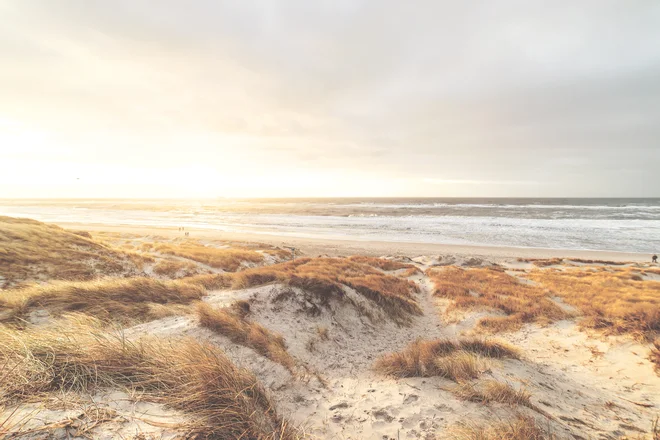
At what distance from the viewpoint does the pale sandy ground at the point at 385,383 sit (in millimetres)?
3545

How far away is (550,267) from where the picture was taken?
22125 millimetres

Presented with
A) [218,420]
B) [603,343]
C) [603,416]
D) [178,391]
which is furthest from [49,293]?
[603,343]

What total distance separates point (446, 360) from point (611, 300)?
11.6m

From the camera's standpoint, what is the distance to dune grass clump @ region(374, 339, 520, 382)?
4.80 meters

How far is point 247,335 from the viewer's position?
5543 millimetres

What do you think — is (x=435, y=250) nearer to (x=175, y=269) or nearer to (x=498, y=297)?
(x=498, y=297)

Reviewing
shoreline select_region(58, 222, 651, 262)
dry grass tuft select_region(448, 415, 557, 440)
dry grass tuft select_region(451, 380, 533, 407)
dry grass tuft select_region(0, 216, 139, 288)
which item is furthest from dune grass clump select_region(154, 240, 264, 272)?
dry grass tuft select_region(448, 415, 557, 440)

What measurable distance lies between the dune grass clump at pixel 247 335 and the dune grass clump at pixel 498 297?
25.8 feet

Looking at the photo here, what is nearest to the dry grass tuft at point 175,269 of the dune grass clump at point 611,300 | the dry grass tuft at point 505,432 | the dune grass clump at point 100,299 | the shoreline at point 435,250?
the dune grass clump at point 100,299

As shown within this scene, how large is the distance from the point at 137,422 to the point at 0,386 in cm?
141

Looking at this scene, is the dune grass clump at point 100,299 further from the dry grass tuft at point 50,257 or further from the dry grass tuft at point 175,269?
the dry grass tuft at point 175,269

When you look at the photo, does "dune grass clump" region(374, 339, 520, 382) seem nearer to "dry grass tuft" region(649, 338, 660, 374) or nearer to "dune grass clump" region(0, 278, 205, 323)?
"dry grass tuft" region(649, 338, 660, 374)

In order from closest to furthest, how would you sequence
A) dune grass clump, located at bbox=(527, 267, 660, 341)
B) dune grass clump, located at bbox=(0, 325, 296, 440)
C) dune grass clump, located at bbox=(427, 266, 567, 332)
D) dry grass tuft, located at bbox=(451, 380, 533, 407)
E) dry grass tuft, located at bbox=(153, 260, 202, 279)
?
dune grass clump, located at bbox=(0, 325, 296, 440) < dry grass tuft, located at bbox=(451, 380, 533, 407) < dune grass clump, located at bbox=(527, 267, 660, 341) < dune grass clump, located at bbox=(427, 266, 567, 332) < dry grass tuft, located at bbox=(153, 260, 202, 279)

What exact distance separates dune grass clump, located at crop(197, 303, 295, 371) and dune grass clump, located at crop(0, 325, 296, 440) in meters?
1.54
